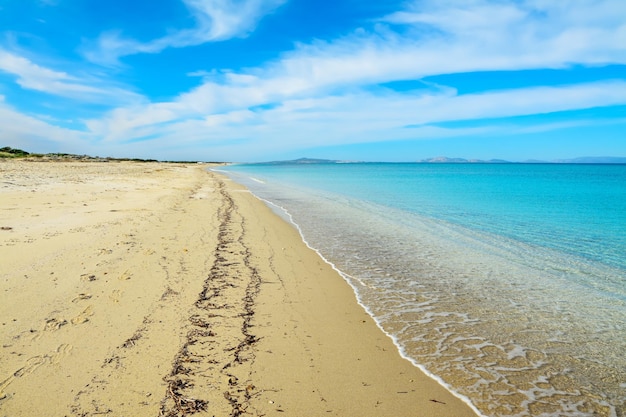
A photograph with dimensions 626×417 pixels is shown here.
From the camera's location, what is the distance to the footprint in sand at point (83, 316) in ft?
16.3

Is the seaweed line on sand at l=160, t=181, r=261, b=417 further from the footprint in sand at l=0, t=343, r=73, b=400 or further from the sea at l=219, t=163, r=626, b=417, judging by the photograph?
the sea at l=219, t=163, r=626, b=417

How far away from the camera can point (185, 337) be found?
15.4 feet

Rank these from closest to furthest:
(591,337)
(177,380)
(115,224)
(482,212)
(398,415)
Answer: (398,415), (177,380), (591,337), (115,224), (482,212)

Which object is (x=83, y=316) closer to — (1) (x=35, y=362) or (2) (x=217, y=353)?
(1) (x=35, y=362)

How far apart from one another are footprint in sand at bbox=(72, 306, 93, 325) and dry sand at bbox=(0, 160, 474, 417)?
25mm

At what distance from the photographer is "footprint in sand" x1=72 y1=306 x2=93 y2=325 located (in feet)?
16.3

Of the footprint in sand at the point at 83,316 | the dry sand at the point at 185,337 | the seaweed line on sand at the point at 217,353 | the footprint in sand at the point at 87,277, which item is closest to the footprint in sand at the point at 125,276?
the dry sand at the point at 185,337

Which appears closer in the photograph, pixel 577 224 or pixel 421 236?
pixel 421 236

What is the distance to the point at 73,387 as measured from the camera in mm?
3570

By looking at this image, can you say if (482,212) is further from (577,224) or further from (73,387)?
(73,387)

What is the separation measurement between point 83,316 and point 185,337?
1.63 meters

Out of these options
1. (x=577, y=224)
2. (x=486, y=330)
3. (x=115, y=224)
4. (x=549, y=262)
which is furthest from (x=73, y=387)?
(x=577, y=224)

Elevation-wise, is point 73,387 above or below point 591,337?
above

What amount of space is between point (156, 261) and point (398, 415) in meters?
6.08
